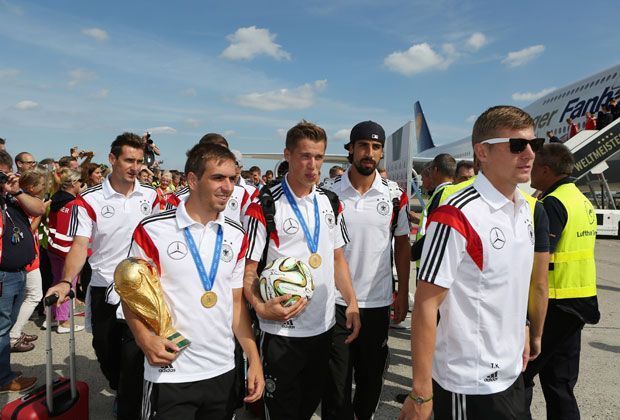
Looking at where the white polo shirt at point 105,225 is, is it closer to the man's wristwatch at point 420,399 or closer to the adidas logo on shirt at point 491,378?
the man's wristwatch at point 420,399

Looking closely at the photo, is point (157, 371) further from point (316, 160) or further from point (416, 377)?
point (316, 160)

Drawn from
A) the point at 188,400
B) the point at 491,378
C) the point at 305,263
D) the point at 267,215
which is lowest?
the point at 188,400

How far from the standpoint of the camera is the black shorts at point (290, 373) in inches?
112

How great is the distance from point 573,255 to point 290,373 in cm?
236

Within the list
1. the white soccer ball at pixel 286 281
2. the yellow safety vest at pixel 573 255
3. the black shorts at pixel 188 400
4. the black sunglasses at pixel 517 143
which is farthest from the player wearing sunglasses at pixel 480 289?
the yellow safety vest at pixel 573 255

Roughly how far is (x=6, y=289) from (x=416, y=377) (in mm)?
4290

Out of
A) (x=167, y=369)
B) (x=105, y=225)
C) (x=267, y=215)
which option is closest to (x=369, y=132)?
(x=267, y=215)

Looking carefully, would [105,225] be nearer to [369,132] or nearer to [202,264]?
[202,264]

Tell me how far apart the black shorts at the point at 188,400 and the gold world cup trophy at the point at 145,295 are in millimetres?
248

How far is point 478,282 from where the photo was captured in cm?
193

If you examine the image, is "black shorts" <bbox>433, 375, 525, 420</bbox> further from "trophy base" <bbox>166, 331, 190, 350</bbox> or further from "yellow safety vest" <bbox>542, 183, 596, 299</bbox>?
"yellow safety vest" <bbox>542, 183, 596, 299</bbox>

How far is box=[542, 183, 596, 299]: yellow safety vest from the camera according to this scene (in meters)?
3.31

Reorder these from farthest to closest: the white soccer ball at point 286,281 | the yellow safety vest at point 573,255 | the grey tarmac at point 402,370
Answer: the grey tarmac at point 402,370, the yellow safety vest at point 573,255, the white soccer ball at point 286,281

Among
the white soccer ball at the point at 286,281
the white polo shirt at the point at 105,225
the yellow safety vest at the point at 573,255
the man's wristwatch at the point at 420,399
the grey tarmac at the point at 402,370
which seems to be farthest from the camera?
the grey tarmac at the point at 402,370
